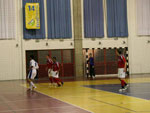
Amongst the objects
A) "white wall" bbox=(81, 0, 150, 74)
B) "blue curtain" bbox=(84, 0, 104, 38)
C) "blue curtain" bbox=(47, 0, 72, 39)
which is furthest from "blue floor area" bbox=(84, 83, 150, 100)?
"white wall" bbox=(81, 0, 150, 74)

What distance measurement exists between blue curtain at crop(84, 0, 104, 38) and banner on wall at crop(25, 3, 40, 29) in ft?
18.6

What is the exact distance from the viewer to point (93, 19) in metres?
36.6

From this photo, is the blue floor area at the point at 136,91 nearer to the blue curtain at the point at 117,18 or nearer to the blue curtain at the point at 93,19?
the blue curtain at the point at 93,19

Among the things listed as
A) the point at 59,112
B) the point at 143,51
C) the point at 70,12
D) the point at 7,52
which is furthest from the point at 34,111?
the point at 143,51

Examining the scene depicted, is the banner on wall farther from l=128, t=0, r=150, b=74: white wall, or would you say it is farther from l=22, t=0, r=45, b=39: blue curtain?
l=128, t=0, r=150, b=74: white wall

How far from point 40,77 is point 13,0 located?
29.3 ft

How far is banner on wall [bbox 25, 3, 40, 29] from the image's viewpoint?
34.1 m

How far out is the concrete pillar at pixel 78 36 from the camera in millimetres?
36094

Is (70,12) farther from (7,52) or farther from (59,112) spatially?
(59,112)

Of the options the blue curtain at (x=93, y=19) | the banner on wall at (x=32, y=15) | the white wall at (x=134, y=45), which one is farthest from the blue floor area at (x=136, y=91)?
the white wall at (x=134, y=45)

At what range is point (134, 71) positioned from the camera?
37.8 meters

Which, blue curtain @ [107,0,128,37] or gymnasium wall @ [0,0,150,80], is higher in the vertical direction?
blue curtain @ [107,0,128,37]

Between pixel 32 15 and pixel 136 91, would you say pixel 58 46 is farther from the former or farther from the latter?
pixel 136 91

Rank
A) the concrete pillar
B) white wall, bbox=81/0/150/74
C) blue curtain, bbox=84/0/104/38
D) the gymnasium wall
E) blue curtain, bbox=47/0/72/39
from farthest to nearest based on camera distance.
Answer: white wall, bbox=81/0/150/74 < blue curtain, bbox=84/0/104/38 < the concrete pillar < blue curtain, bbox=47/0/72/39 < the gymnasium wall
